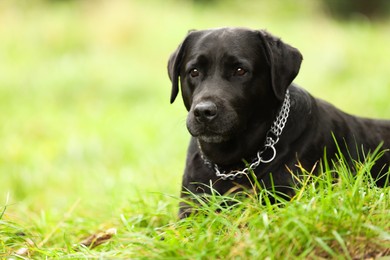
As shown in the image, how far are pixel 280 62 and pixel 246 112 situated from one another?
1.14 ft

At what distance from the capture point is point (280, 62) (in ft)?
11.9

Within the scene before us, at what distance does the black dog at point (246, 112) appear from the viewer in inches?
139

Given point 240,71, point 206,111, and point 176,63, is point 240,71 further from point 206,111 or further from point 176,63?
point 176,63

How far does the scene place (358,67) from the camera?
9953 millimetres

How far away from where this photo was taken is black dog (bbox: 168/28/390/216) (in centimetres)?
354

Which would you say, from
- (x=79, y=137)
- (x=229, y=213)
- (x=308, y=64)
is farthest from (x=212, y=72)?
(x=308, y=64)

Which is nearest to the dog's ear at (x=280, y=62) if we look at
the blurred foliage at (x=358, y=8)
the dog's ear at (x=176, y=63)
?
the dog's ear at (x=176, y=63)

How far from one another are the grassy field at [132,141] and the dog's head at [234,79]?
45 cm

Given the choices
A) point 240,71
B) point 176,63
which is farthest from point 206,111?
point 176,63

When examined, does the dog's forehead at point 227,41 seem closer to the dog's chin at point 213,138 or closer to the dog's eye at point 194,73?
the dog's eye at point 194,73

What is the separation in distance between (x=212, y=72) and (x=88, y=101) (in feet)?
19.9

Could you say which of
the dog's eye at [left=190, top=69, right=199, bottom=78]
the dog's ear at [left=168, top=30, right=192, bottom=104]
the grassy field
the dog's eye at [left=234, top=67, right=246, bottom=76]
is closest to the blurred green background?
the grassy field

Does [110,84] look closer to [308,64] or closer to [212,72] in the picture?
[308,64]

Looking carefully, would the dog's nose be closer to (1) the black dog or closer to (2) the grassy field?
(1) the black dog
